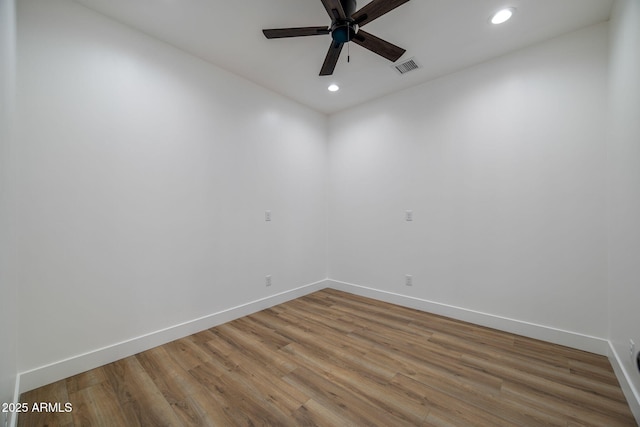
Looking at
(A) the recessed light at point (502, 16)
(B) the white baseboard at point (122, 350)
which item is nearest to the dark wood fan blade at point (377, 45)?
(A) the recessed light at point (502, 16)

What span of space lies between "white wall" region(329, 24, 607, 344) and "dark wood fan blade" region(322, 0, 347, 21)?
1.86m

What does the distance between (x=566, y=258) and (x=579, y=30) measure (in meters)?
2.04

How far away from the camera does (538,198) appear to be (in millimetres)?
2455

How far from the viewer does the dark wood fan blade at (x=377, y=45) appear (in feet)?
6.37

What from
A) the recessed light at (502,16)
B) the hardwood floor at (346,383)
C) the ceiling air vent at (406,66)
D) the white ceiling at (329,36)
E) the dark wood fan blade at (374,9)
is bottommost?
the hardwood floor at (346,383)

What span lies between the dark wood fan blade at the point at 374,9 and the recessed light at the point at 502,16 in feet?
3.55

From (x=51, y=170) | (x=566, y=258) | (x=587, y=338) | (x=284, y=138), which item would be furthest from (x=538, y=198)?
(x=51, y=170)

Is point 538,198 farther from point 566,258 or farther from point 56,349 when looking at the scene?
point 56,349

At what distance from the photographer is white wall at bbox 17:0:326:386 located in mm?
1828

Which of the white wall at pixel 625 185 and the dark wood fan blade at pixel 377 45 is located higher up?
the dark wood fan blade at pixel 377 45

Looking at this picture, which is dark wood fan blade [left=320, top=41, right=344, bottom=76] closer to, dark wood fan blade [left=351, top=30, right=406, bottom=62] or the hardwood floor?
dark wood fan blade [left=351, top=30, right=406, bottom=62]

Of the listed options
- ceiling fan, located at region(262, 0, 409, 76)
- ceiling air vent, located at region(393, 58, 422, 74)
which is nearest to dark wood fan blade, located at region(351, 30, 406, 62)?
ceiling fan, located at region(262, 0, 409, 76)

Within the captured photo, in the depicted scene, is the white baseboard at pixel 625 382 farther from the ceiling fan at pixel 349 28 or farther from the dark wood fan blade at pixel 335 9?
the dark wood fan blade at pixel 335 9

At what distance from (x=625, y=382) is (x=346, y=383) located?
1850mm
